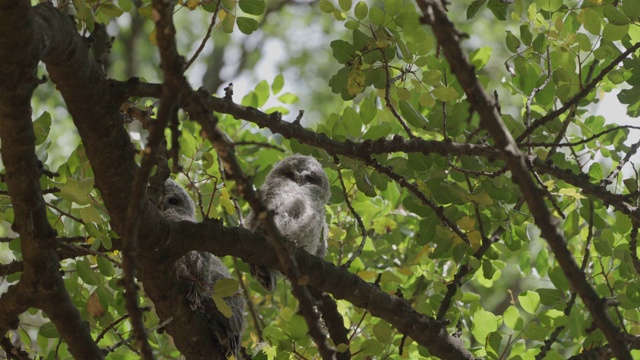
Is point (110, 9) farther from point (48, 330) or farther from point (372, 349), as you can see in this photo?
point (372, 349)

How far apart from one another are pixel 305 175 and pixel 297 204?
29 centimetres

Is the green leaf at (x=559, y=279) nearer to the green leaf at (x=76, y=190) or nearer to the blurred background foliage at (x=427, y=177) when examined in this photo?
the blurred background foliage at (x=427, y=177)

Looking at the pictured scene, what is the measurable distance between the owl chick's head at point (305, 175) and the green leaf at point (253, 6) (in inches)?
43.1

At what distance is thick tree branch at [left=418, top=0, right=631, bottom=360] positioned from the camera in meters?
1.34

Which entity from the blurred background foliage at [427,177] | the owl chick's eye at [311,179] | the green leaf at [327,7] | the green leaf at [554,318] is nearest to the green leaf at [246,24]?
the blurred background foliage at [427,177]

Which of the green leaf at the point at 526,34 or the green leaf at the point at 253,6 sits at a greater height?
the green leaf at the point at 526,34

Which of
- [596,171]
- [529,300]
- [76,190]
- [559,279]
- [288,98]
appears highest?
[288,98]

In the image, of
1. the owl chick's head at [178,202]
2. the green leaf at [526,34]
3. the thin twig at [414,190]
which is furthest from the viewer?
the owl chick's head at [178,202]

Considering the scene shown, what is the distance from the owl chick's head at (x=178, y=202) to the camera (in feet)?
11.1

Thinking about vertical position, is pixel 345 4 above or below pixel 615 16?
below

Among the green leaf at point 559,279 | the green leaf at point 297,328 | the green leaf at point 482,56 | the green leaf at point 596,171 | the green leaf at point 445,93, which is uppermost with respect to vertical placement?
the green leaf at point 596,171

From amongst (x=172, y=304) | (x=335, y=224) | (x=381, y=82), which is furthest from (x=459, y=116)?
(x=335, y=224)

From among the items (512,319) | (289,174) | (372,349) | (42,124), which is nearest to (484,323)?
(512,319)

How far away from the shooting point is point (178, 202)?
3492 mm
